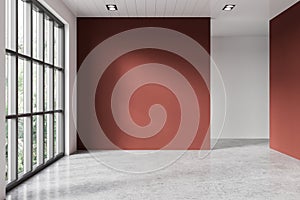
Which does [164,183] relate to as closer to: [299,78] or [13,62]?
[13,62]

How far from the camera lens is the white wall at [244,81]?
11297mm

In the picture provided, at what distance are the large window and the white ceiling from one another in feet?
2.43

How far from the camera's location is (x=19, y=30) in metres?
5.04

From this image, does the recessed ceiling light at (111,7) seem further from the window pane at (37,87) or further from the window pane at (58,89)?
the window pane at (37,87)

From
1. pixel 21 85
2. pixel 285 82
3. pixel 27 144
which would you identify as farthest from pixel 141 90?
pixel 21 85

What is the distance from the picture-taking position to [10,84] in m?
4.65

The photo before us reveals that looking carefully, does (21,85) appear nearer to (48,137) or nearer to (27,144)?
(27,144)

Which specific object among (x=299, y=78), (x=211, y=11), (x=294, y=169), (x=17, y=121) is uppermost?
(x=211, y=11)

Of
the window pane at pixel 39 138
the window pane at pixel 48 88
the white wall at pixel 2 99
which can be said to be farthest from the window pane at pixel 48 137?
the white wall at pixel 2 99

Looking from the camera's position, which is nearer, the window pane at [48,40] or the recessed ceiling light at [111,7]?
the window pane at [48,40]

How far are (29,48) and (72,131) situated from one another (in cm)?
287

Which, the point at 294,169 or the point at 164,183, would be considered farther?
the point at 294,169

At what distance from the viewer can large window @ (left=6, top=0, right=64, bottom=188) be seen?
15.3 ft

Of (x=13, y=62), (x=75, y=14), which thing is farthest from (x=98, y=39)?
(x=13, y=62)
